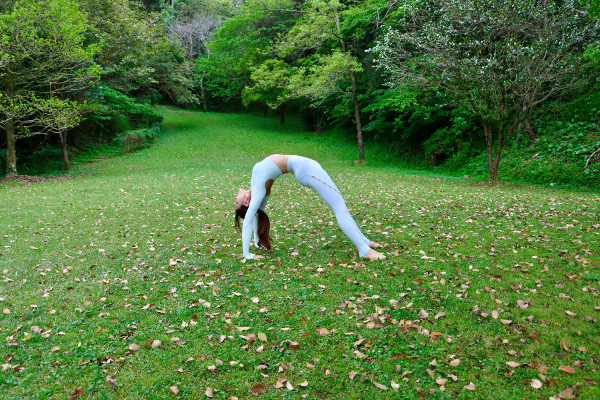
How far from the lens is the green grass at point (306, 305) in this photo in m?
3.21

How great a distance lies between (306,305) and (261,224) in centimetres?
223

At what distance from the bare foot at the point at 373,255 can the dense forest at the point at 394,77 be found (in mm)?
7087

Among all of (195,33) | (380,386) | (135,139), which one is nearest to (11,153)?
(135,139)

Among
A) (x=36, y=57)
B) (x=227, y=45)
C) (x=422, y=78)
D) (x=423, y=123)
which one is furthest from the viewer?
(x=227, y=45)

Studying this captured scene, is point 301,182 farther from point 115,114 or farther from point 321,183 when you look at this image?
point 115,114

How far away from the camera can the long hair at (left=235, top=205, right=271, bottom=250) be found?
623cm

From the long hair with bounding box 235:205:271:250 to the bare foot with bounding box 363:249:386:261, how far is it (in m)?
1.81

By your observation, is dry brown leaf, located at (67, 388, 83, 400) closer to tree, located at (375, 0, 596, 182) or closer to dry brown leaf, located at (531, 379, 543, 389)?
dry brown leaf, located at (531, 379, 543, 389)

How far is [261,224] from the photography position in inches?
254

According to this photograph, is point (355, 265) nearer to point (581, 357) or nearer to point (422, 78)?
point (581, 357)

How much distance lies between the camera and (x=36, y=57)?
1614cm

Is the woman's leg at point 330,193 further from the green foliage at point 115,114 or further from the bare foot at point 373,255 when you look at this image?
the green foliage at point 115,114

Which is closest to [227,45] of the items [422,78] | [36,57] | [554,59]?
[36,57]

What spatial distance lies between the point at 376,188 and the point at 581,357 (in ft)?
33.1
